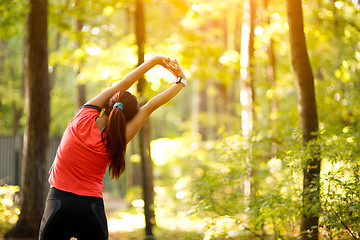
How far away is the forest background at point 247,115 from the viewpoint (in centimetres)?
497

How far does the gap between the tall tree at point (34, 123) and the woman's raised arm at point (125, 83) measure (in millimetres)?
4963

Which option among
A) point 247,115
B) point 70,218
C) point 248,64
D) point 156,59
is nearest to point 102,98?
point 156,59

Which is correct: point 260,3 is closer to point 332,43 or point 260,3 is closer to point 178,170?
point 332,43

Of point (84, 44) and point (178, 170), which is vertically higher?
point (84, 44)

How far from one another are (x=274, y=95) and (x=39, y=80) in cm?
778

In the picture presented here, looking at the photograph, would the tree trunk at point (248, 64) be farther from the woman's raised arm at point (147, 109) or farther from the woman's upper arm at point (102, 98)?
the woman's upper arm at point (102, 98)

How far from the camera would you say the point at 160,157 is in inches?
589

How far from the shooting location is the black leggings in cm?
285

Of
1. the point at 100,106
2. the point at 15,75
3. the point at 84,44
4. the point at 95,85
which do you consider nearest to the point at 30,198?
the point at 84,44

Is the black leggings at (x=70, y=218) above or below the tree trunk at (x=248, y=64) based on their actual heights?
below

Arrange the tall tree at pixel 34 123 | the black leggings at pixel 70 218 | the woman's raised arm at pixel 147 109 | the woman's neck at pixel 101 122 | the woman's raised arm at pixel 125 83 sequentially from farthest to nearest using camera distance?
the tall tree at pixel 34 123 < the woman's raised arm at pixel 125 83 < the woman's raised arm at pixel 147 109 < the woman's neck at pixel 101 122 < the black leggings at pixel 70 218

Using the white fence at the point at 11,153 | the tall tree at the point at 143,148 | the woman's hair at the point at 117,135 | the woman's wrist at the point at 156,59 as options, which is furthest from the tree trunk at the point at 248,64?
the white fence at the point at 11,153

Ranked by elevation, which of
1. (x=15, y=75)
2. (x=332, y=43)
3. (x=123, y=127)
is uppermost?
(x=15, y=75)

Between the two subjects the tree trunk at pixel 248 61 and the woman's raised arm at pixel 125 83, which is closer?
the woman's raised arm at pixel 125 83
